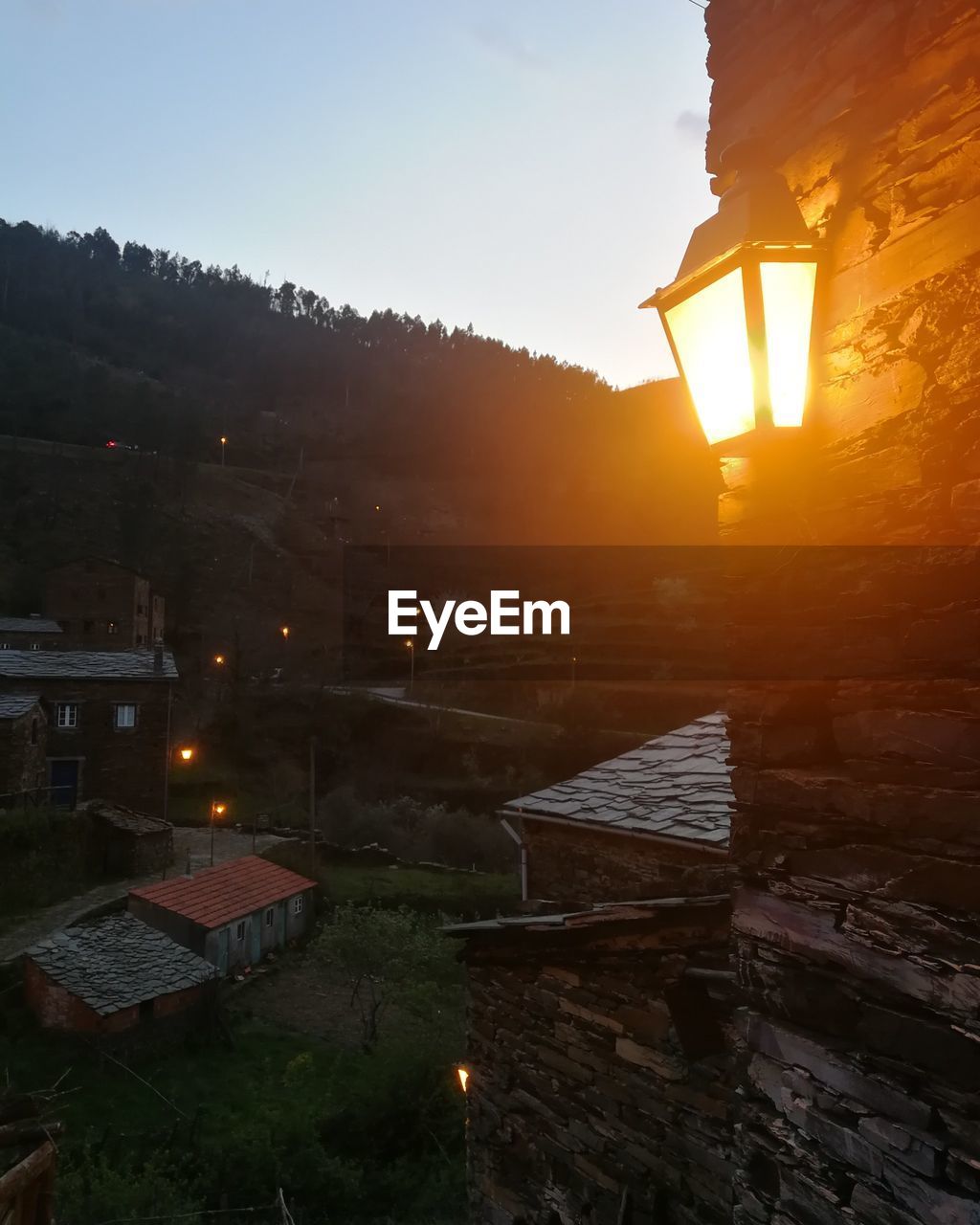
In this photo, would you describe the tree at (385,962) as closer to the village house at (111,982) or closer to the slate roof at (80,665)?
the village house at (111,982)

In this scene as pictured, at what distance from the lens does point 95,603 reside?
38469mm

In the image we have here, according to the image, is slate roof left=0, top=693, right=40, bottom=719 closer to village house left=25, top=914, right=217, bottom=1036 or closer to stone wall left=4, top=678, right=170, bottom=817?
stone wall left=4, top=678, right=170, bottom=817

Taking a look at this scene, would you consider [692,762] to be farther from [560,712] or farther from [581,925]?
[560,712]

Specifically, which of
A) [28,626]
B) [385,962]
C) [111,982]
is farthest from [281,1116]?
[28,626]

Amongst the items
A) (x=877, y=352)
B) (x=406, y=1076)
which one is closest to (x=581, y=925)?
(x=877, y=352)

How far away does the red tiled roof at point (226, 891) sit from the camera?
17484 mm

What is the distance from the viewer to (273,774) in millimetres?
35781

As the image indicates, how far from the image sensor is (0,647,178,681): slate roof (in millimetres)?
23672

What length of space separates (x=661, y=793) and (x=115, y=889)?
18424 millimetres

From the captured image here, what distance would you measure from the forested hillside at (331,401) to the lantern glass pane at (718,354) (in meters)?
54.5

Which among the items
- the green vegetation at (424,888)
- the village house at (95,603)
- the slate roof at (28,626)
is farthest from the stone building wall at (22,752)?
the village house at (95,603)

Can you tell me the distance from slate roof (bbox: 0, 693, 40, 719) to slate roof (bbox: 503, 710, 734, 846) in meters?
18.5

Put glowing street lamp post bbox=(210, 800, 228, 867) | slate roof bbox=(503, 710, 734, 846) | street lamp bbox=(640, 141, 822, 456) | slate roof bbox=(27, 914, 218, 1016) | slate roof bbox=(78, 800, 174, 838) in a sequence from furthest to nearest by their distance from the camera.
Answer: glowing street lamp post bbox=(210, 800, 228, 867) < slate roof bbox=(78, 800, 174, 838) < slate roof bbox=(27, 914, 218, 1016) < slate roof bbox=(503, 710, 734, 846) < street lamp bbox=(640, 141, 822, 456)

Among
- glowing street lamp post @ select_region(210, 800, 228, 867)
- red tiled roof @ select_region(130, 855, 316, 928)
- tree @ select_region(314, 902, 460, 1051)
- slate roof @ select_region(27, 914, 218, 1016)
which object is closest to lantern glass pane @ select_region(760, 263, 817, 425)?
tree @ select_region(314, 902, 460, 1051)
